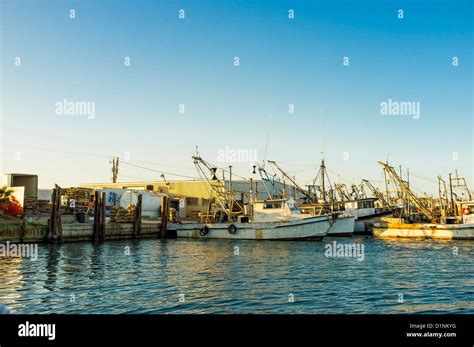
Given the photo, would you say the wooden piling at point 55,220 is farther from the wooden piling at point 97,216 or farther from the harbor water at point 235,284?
the harbor water at point 235,284

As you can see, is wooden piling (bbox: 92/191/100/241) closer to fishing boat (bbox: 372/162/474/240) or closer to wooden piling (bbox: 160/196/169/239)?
wooden piling (bbox: 160/196/169/239)

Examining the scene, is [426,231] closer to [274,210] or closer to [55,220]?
[274,210]

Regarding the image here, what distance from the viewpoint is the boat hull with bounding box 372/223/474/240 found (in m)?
43.6

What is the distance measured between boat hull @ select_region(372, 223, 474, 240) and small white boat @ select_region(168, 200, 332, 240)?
11445mm

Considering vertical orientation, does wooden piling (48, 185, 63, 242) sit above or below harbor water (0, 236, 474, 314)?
Answer: above

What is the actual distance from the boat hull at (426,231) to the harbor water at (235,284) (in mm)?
18377

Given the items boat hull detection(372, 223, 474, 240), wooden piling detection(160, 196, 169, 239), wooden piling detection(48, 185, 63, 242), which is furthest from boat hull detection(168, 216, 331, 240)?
wooden piling detection(48, 185, 63, 242)

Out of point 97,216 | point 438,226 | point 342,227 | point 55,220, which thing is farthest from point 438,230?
point 55,220

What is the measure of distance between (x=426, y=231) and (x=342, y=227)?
883 centimetres

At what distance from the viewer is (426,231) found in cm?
4606
